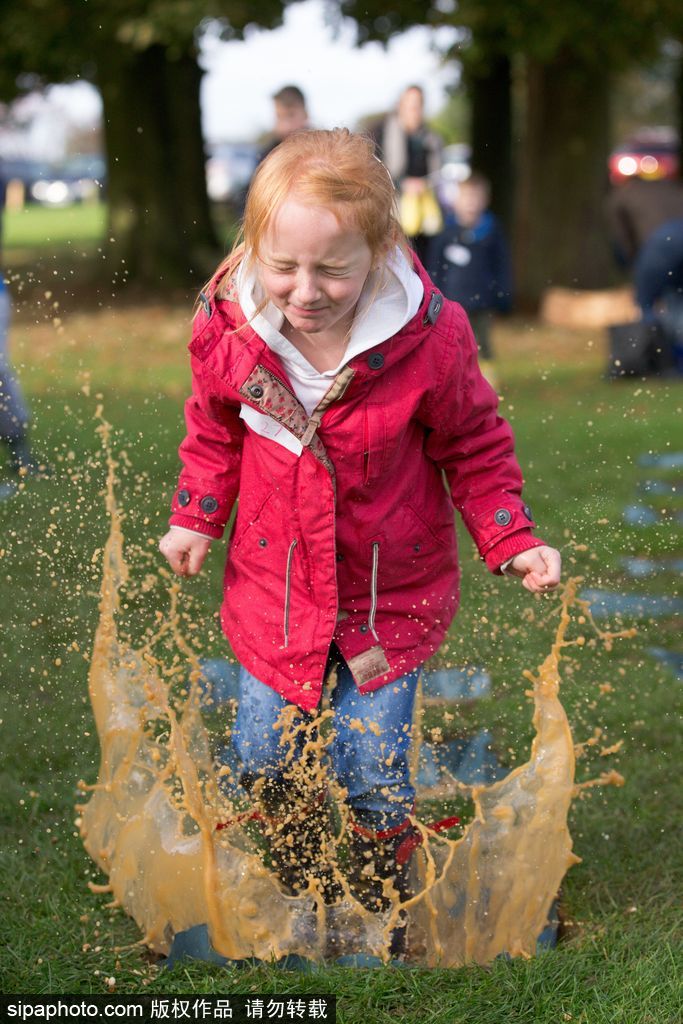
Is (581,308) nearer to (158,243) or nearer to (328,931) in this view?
(158,243)

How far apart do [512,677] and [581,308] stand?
9.18m

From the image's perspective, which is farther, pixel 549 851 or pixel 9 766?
pixel 9 766

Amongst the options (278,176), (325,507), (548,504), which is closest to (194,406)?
(325,507)

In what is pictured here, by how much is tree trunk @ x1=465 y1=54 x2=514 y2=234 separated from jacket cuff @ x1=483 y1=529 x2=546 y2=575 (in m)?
13.6

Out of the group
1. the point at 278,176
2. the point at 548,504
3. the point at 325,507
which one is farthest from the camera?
the point at 548,504

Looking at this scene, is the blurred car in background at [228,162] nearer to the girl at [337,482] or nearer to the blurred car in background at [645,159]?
the blurred car in background at [645,159]

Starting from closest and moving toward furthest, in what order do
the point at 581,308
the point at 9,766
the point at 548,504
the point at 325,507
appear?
the point at 325,507 < the point at 9,766 < the point at 548,504 < the point at 581,308

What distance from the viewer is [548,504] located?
4320mm

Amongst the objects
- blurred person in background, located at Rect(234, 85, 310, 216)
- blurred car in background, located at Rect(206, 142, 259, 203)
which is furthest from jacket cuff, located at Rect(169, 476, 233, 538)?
blurred car in background, located at Rect(206, 142, 259, 203)

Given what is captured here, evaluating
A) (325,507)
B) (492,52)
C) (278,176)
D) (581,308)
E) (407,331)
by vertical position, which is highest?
(278,176)

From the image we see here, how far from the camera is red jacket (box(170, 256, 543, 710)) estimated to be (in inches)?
97.7

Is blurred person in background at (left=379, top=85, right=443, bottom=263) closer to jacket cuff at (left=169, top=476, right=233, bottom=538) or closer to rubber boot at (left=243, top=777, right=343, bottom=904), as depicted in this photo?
jacket cuff at (left=169, top=476, right=233, bottom=538)

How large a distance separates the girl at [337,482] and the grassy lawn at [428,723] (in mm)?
358

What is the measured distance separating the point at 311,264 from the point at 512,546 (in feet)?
2.24
